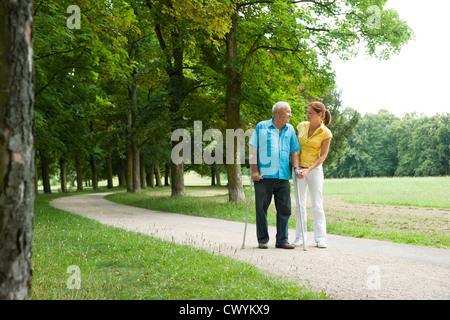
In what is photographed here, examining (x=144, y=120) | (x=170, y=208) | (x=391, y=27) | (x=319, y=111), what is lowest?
(x=170, y=208)

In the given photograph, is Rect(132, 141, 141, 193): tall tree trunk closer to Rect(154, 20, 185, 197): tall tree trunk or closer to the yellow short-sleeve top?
Rect(154, 20, 185, 197): tall tree trunk

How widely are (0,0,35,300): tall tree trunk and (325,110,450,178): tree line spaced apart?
71.8 metres

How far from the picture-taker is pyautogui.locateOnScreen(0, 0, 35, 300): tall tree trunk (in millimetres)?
2307

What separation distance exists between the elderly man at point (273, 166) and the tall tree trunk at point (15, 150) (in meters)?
4.07

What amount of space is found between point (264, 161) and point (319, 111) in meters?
1.30

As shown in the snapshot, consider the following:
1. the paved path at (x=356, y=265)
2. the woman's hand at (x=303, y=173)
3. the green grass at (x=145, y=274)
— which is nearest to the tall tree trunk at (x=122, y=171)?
the paved path at (x=356, y=265)

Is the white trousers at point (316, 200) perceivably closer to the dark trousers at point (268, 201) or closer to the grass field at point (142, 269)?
the dark trousers at point (268, 201)

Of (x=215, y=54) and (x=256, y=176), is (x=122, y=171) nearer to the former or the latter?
(x=215, y=54)

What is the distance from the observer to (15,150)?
234 centimetres

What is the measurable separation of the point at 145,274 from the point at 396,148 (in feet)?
275

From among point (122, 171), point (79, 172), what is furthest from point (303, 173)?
point (122, 171)
